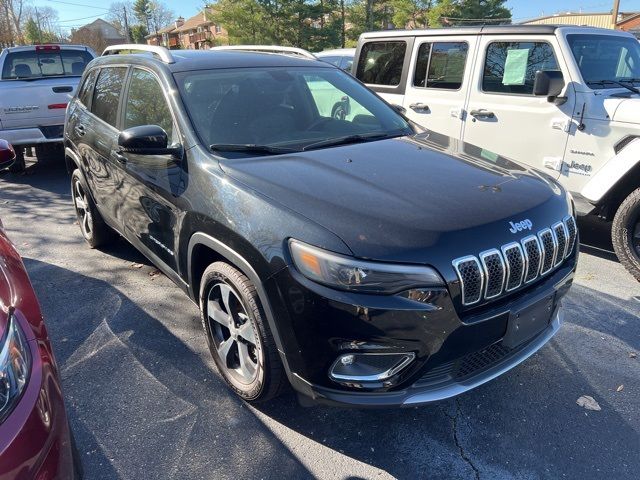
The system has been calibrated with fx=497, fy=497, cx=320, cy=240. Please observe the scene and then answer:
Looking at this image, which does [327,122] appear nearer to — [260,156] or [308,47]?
[260,156]

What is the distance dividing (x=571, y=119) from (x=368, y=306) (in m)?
3.50

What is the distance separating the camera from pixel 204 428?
251cm

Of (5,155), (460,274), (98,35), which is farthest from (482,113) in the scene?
(98,35)

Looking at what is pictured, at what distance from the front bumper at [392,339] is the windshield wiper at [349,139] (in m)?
1.14

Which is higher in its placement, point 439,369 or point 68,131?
point 68,131

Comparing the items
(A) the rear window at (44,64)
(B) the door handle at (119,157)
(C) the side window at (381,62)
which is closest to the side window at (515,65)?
(C) the side window at (381,62)

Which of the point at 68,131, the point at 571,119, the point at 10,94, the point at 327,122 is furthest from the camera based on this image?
the point at 10,94

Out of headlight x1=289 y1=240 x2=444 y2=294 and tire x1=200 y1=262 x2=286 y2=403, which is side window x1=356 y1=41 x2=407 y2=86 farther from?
headlight x1=289 y1=240 x2=444 y2=294

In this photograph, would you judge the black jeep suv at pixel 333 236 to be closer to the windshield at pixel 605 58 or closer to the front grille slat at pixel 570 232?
the front grille slat at pixel 570 232

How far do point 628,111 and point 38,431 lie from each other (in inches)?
178

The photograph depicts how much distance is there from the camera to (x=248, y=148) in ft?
9.12

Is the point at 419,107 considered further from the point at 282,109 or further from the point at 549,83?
the point at 282,109

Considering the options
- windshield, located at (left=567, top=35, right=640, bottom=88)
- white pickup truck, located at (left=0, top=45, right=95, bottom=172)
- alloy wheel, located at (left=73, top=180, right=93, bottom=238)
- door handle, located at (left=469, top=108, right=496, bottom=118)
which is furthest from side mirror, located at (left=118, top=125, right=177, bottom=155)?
white pickup truck, located at (left=0, top=45, right=95, bottom=172)

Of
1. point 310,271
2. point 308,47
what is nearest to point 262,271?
point 310,271
